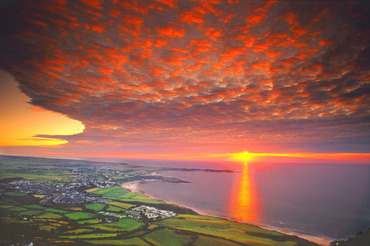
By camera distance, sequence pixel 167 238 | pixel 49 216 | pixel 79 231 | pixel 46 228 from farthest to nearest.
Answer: pixel 49 216 → pixel 79 231 → pixel 46 228 → pixel 167 238

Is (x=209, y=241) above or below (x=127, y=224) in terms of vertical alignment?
above

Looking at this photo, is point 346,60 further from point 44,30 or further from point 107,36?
point 44,30

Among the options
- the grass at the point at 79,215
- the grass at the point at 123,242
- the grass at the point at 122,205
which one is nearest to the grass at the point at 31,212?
the grass at the point at 79,215

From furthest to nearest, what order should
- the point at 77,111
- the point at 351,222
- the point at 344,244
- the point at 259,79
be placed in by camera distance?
the point at 351,222 < the point at 344,244 < the point at 77,111 < the point at 259,79

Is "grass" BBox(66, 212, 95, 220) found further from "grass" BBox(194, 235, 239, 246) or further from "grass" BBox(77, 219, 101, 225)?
"grass" BBox(194, 235, 239, 246)

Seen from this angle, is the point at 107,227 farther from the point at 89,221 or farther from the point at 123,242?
the point at 123,242

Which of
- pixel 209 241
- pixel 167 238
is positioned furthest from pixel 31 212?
pixel 209 241

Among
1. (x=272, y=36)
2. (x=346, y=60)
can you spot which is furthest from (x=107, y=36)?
(x=346, y=60)

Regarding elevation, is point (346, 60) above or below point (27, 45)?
above
